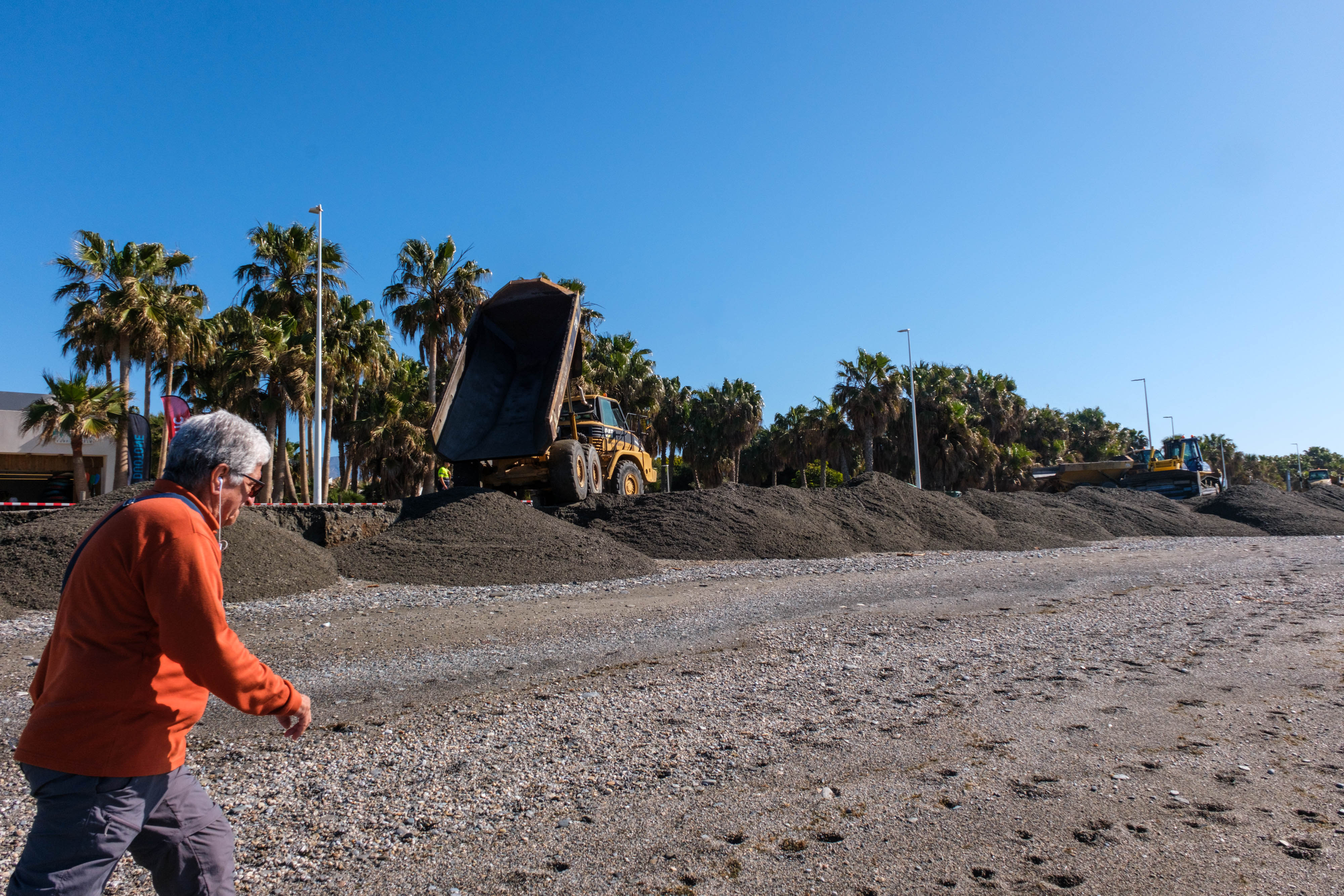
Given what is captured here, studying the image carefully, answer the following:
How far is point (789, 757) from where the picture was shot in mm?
3789

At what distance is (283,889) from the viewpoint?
2.65 m

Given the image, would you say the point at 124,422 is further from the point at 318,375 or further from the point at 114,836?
the point at 114,836

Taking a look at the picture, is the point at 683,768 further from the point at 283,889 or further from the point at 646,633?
the point at 646,633

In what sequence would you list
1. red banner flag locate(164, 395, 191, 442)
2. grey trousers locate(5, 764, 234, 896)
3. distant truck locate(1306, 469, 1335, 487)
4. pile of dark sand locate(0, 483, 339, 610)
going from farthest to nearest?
distant truck locate(1306, 469, 1335, 487), red banner flag locate(164, 395, 191, 442), pile of dark sand locate(0, 483, 339, 610), grey trousers locate(5, 764, 234, 896)

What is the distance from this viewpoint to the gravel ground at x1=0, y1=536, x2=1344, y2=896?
2754 millimetres

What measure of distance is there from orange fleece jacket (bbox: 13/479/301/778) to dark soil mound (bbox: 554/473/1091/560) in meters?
11.7

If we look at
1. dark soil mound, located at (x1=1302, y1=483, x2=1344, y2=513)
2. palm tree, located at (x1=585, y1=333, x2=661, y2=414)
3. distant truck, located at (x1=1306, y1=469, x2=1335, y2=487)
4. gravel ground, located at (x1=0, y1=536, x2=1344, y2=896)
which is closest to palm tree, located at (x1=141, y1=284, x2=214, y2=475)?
palm tree, located at (x1=585, y1=333, x2=661, y2=414)

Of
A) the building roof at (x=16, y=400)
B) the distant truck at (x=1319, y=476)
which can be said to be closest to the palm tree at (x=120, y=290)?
the building roof at (x=16, y=400)

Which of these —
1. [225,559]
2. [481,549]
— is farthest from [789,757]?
[481,549]

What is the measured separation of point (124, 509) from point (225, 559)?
8.58m

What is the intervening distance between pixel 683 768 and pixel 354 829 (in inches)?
56.3

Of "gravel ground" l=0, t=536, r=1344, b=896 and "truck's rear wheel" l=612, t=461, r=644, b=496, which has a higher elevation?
"truck's rear wheel" l=612, t=461, r=644, b=496

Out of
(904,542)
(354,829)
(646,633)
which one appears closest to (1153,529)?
(904,542)

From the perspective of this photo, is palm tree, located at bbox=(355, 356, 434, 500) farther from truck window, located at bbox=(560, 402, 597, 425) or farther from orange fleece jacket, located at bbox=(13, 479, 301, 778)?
orange fleece jacket, located at bbox=(13, 479, 301, 778)
